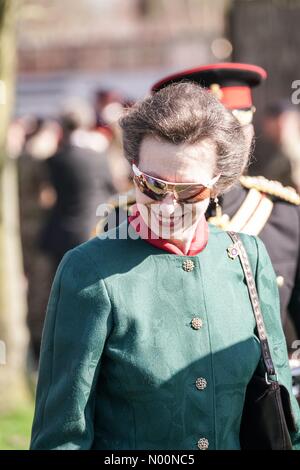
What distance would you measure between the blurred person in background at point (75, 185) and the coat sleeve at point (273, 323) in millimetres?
5551

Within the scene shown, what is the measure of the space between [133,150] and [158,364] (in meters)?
0.61

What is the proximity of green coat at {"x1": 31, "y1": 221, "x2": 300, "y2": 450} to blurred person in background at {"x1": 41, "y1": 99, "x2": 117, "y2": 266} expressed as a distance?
18.6 feet

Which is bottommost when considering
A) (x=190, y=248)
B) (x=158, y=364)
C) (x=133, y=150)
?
(x=158, y=364)

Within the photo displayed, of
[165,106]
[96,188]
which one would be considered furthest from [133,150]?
[96,188]

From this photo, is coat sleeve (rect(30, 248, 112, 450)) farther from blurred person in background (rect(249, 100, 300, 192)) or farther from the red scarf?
blurred person in background (rect(249, 100, 300, 192))

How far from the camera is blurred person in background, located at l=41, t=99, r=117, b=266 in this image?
8633 mm

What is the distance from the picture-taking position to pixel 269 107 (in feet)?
29.0

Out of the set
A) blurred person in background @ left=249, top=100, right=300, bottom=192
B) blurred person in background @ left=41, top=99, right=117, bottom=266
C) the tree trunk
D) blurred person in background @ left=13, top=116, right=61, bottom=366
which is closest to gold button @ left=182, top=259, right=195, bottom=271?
the tree trunk

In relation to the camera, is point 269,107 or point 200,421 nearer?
point 200,421

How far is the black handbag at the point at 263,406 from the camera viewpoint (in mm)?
2932

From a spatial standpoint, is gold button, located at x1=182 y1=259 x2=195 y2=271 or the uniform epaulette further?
the uniform epaulette

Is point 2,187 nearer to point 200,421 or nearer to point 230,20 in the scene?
point 230,20

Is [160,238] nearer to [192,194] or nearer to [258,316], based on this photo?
[192,194]

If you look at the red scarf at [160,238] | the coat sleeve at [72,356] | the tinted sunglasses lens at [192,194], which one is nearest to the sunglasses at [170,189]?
the tinted sunglasses lens at [192,194]
